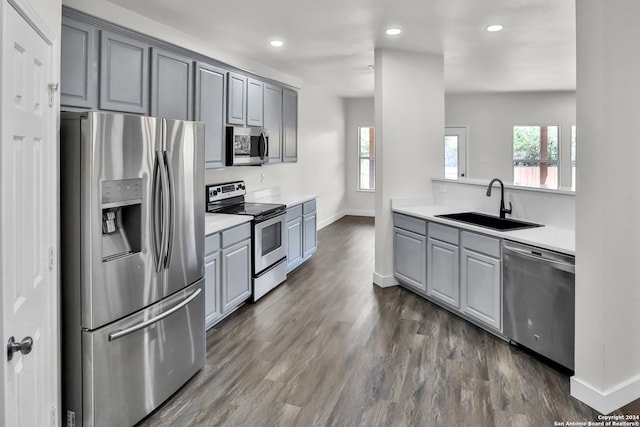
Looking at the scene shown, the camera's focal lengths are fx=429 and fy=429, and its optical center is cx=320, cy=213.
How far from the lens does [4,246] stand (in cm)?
133

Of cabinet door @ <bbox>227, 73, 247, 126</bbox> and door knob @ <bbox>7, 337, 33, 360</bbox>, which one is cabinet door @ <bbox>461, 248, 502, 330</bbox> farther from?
door knob @ <bbox>7, 337, 33, 360</bbox>

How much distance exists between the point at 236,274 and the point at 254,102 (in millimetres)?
2058

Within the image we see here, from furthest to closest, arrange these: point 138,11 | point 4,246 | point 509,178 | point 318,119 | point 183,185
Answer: point 509,178
point 318,119
point 138,11
point 183,185
point 4,246

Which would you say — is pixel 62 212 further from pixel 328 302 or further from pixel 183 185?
pixel 328 302

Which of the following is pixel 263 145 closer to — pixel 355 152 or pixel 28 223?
pixel 28 223

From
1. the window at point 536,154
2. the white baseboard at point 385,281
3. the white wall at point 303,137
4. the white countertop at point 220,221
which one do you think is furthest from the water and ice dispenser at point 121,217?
the window at point 536,154

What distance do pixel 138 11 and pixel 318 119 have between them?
467 cm

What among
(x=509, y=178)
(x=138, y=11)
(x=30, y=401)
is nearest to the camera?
(x=30, y=401)

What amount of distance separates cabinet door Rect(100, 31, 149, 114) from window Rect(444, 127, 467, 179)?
6.65 meters

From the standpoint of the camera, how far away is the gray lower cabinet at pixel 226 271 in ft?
10.9

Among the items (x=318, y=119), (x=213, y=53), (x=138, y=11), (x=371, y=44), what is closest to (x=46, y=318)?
(x=138, y=11)

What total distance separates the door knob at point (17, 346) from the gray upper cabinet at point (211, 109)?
2575 millimetres

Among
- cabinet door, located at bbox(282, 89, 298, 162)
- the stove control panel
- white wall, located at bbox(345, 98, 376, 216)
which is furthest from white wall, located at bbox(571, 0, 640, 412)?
white wall, located at bbox(345, 98, 376, 216)

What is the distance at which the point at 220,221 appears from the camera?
356cm
